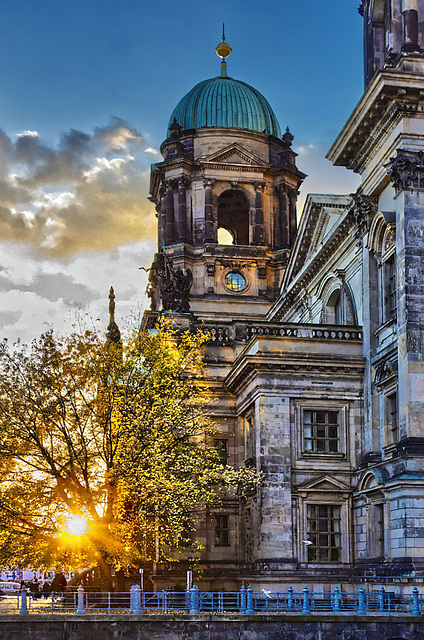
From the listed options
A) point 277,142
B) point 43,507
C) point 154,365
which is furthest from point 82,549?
point 277,142

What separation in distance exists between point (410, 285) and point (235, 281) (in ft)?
107

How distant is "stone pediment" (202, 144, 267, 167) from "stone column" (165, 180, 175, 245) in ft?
10.3

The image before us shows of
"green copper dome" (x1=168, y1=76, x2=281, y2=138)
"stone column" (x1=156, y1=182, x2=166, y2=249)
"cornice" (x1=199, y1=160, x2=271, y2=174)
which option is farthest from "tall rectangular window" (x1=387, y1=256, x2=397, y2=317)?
"green copper dome" (x1=168, y1=76, x2=281, y2=138)

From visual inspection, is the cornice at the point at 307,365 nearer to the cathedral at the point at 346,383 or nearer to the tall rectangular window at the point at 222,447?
the cathedral at the point at 346,383

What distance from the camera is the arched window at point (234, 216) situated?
7137 cm

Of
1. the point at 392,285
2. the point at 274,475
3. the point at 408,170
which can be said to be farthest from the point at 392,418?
the point at 408,170

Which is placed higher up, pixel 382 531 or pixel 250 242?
pixel 250 242

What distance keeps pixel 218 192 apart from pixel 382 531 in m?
35.8

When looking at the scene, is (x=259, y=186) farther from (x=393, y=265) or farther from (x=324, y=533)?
(x=324, y=533)

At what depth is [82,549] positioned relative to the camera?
35.7 metres

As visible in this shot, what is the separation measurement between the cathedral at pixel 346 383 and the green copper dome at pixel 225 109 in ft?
60.1

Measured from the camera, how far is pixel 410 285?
3556 centimetres

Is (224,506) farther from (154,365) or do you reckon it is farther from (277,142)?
(277,142)

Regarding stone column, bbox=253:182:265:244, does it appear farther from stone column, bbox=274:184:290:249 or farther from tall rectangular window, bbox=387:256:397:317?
tall rectangular window, bbox=387:256:397:317
